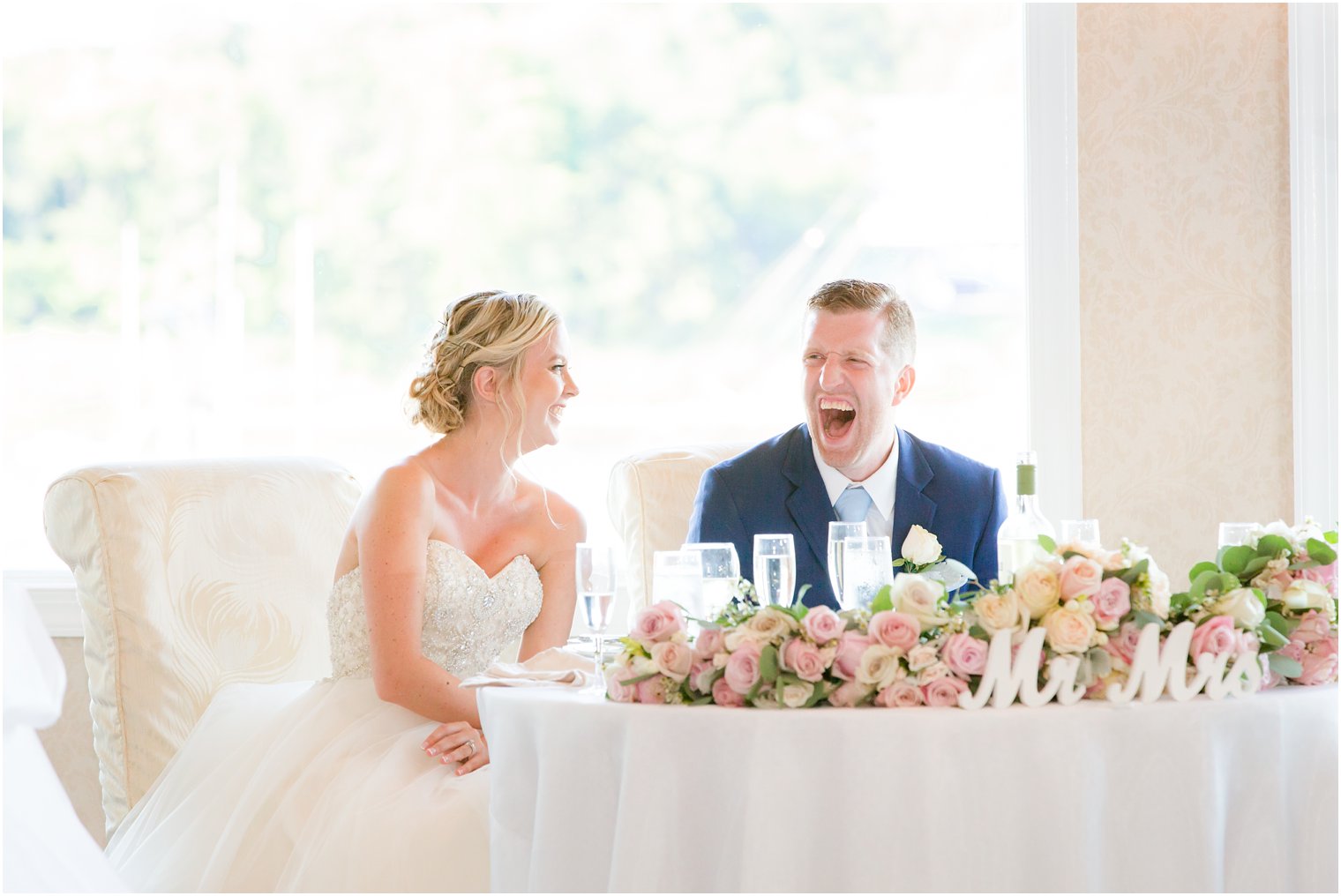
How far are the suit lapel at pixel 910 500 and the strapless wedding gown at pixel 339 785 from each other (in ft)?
2.80

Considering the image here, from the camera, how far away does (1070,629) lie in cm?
176

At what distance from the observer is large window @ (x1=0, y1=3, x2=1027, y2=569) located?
4246mm

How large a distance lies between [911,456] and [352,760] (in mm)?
1472

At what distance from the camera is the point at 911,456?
124 inches

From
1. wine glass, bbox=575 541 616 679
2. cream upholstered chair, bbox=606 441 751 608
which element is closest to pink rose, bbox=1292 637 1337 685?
wine glass, bbox=575 541 616 679

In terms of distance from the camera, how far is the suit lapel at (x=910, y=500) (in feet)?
9.96

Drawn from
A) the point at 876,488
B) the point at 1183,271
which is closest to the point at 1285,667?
the point at 876,488

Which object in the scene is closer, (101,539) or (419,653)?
(419,653)

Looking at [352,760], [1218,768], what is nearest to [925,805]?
[1218,768]

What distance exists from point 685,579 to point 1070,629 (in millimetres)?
602

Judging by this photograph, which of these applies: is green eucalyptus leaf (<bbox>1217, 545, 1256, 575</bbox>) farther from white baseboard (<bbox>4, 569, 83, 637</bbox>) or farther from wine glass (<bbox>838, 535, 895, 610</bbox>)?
white baseboard (<bbox>4, 569, 83, 637</bbox>)

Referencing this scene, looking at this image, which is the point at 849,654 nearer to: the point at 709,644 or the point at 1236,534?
the point at 709,644

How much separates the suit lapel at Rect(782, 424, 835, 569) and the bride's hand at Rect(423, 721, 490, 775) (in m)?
0.87

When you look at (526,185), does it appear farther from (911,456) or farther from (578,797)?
(578,797)
